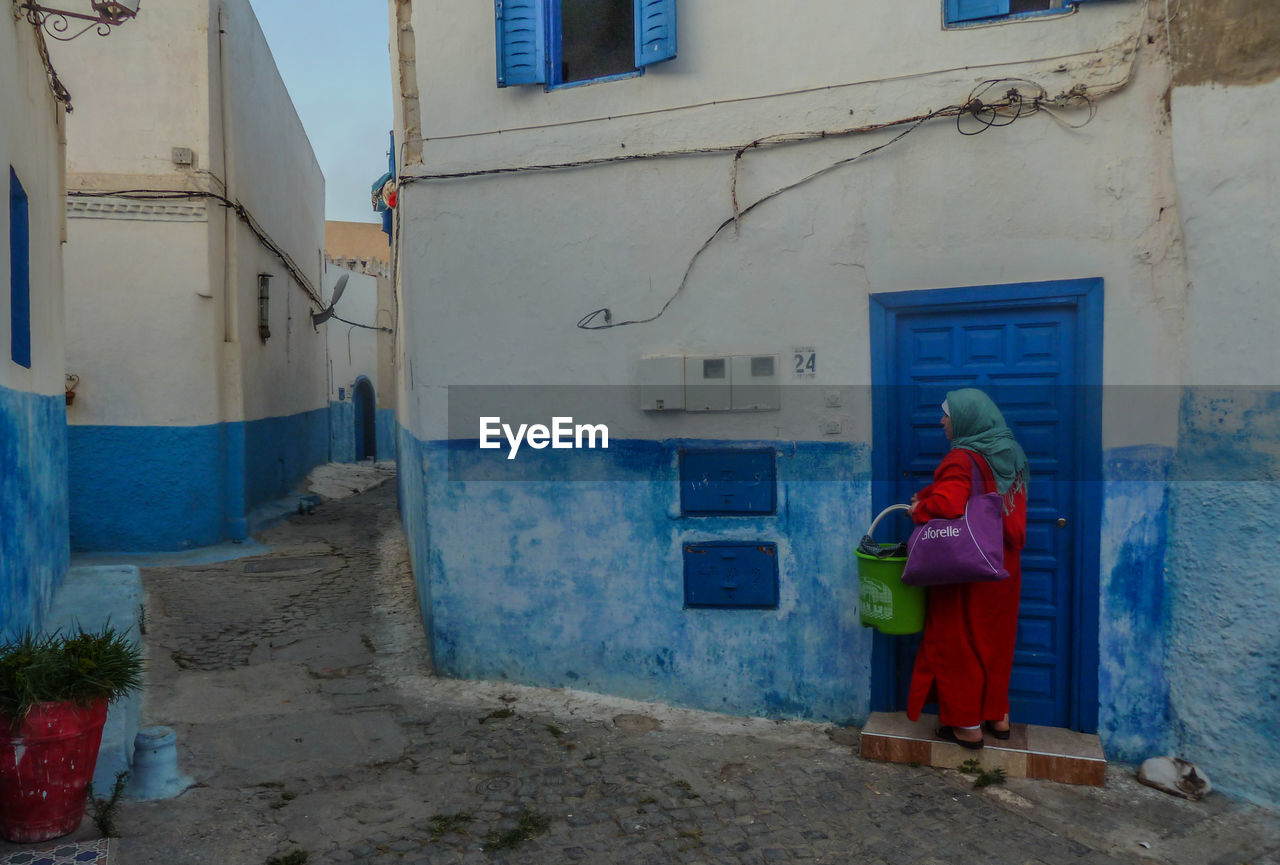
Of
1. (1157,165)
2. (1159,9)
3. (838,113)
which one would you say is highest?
(1159,9)

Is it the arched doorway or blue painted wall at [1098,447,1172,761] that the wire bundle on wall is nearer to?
blue painted wall at [1098,447,1172,761]

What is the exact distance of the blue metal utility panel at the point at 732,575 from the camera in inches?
201

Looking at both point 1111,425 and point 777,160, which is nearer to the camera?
point 1111,425

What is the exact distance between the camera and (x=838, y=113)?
489 cm

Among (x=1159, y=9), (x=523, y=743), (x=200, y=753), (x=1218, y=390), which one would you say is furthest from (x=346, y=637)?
(x=1159, y=9)

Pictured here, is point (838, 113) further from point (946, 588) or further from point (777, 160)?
point (946, 588)

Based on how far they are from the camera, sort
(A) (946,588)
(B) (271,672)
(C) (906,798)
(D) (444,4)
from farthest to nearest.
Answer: (B) (271,672) < (D) (444,4) < (A) (946,588) < (C) (906,798)

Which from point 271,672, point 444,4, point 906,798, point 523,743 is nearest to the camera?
point 906,798

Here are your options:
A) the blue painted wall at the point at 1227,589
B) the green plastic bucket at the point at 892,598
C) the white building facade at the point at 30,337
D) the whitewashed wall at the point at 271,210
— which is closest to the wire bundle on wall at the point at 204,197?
the whitewashed wall at the point at 271,210

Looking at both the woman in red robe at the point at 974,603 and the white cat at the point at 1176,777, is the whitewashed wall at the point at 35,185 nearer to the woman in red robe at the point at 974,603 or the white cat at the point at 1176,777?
the woman in red robe at the point at 974,603

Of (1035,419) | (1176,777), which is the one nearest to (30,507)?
(1035,419)

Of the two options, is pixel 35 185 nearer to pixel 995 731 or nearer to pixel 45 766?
pixel 45 766

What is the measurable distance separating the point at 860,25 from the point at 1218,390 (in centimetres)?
251

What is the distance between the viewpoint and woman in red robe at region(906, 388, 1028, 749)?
431cm
